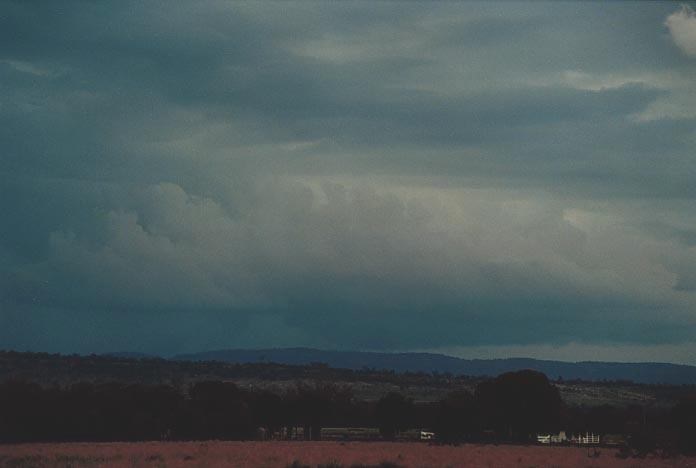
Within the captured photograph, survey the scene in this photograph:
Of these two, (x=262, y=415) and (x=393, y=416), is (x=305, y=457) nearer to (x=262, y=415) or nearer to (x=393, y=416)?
(x=262, y=415)

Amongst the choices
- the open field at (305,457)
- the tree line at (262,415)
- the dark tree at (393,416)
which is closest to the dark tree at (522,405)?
the tree line at (262,415)

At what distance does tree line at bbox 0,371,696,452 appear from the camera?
96562mm

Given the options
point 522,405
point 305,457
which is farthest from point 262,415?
point 305,457

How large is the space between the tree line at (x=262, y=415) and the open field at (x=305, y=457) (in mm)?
15122

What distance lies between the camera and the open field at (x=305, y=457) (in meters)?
60.0

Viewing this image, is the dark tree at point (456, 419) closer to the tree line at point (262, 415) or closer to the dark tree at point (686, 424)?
the tree line at point (262, 415)

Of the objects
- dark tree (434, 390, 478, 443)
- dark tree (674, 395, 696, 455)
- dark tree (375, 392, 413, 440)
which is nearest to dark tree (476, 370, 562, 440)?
dark tree (434, 390, 478, 443)

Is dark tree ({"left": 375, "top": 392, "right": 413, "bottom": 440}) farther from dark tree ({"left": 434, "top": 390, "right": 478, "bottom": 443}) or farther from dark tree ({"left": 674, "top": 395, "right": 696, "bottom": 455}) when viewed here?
dark tree ({"left": 674, "top": 395, "right": 696, "bottom": 455})

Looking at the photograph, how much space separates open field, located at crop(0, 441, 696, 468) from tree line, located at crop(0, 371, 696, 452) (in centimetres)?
1512

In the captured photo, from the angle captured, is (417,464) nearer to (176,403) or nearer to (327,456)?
(327,456)

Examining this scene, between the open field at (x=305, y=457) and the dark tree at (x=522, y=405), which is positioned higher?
the dark tree at (x=522, y=405)

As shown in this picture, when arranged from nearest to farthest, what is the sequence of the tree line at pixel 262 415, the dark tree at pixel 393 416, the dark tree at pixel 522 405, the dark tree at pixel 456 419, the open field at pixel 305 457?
1. the open field at pixel 305 457
2. the tree line at pixel 262 415
3. the dark tree at pixel 456 419
4. the dark tree at pixel 522 405
5. the dark tree at pixel 393 416

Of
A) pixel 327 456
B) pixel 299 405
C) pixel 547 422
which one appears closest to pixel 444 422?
pixel 547 422

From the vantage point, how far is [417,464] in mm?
60531
